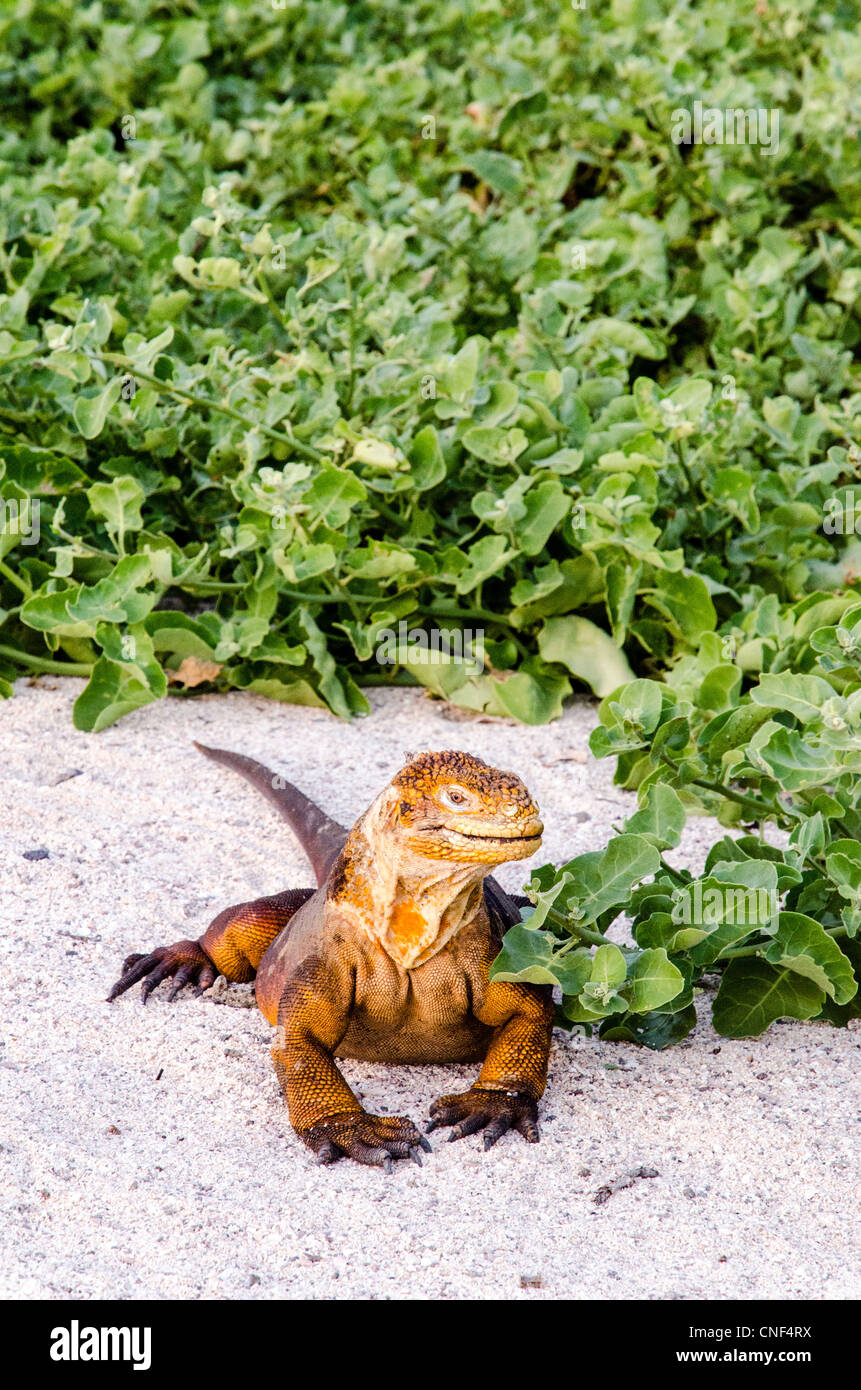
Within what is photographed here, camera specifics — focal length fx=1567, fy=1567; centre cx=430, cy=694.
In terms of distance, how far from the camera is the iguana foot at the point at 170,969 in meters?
3.20

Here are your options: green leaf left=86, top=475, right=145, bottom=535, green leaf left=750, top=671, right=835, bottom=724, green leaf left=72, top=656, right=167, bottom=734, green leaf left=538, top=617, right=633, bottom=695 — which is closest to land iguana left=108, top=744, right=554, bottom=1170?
green leaf left=750, top=671, right=835, bottom=724

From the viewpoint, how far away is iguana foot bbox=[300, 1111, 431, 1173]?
8.87ft

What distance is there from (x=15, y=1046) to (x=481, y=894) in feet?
3.05

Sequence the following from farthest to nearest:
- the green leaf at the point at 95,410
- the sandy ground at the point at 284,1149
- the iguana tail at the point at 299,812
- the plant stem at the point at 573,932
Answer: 1. the green leaf at the point at 95,410
2. the iguana tail at the point at 299,812
3. the plant stem at the point at 573,932
4. the sandy ground at the point at 284,1149

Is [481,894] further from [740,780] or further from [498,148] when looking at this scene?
[498,148]

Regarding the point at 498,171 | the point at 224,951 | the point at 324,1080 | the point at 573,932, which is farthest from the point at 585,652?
the point at 498,171

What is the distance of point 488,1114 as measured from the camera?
2799 mm

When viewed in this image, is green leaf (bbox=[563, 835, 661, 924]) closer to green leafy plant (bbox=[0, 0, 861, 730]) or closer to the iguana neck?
the iguana neck

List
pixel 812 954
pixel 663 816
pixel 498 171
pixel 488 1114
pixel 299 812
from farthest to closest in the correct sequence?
pixel 498 171 < pixel 299 812 < pixel 663 816 < pixel 812 954 < pixel 488 1114

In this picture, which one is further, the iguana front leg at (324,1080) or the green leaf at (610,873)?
the green leaf at (610,873)

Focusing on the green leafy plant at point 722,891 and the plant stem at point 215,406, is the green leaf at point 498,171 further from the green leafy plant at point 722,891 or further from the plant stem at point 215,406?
the green leafy plant at point 722,891

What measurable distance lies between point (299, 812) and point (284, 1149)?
1.11m

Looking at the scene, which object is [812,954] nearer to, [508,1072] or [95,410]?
[508,1072]

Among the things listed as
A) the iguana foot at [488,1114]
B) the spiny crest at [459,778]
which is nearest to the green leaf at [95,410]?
the spiny crest at [459,778]
